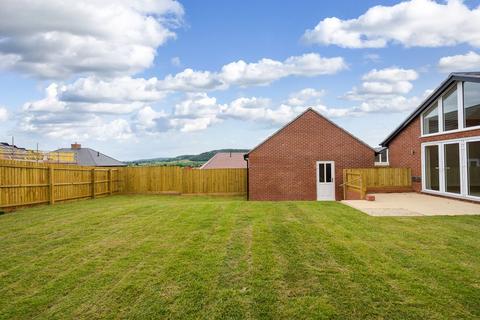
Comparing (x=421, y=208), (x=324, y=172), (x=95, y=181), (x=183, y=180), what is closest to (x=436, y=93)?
(x=421, y=208)

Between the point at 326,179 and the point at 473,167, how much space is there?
8762 mm

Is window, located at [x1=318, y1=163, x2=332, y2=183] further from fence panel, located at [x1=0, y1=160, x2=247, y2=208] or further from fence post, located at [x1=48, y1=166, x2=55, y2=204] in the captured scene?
fence post, located at [x1=48, y1=166, x2=55, y2=204]

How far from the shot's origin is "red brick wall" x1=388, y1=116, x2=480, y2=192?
17.5 m

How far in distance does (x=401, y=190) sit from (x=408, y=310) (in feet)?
52.7

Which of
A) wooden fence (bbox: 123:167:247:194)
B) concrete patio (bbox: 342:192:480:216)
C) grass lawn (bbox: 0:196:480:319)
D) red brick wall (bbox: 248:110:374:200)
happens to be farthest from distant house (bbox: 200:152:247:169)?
grass lawn (bbox: 0:196:480:319)

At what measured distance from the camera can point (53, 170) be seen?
15.9 m

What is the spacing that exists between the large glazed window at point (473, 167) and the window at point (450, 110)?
1.24m

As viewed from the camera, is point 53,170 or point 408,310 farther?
point 53,170

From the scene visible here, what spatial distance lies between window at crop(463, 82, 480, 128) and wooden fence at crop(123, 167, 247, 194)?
1393 centimetres

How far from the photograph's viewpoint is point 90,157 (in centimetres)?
4716

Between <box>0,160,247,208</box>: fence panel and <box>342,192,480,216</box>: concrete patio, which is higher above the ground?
<box>0,160,247,208</box>: fence panel

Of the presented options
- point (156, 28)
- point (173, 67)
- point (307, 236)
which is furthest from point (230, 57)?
point (307, 236)

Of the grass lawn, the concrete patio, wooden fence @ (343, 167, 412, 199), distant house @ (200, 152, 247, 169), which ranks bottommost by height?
the concrete patio

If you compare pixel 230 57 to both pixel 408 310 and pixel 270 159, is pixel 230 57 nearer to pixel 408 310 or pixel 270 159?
pixel 270 159
